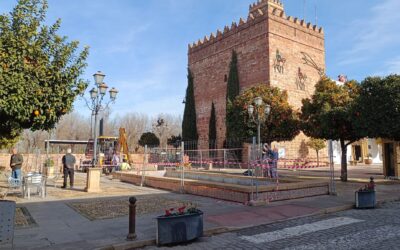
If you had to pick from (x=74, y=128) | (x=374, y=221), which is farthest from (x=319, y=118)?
(x=74, y=128)

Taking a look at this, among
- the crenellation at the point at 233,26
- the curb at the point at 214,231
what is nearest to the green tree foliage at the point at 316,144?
the crenellation at the point at 233,26

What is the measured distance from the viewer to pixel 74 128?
183 ft

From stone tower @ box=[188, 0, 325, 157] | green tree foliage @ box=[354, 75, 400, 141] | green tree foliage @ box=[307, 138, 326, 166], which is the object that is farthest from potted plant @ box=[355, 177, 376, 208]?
green tree foliage @ box=[307, 138, 326, 166]

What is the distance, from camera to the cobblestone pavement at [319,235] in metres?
5.93

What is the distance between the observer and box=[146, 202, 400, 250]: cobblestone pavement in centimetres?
593

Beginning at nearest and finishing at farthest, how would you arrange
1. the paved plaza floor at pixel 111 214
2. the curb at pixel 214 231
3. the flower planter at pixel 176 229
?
1. the curb at pixel 214 231
2. the flower planter at pixel 176 229
3. the paved plaza floor at pixel 111 214

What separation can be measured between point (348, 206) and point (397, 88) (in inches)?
274

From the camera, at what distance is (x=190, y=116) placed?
3675cm

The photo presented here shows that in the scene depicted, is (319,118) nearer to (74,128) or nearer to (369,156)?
(369,156)

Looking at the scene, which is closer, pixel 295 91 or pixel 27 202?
pixel 27 202

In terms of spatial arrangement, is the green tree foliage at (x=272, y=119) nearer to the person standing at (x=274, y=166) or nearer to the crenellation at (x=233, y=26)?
the person standing at (x=274, y=166)

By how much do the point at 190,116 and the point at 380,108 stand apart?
23.9 metres

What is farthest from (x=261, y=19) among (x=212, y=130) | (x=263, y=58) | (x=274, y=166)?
(x=274, y=166)

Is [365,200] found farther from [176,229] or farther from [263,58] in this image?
[263,58]
